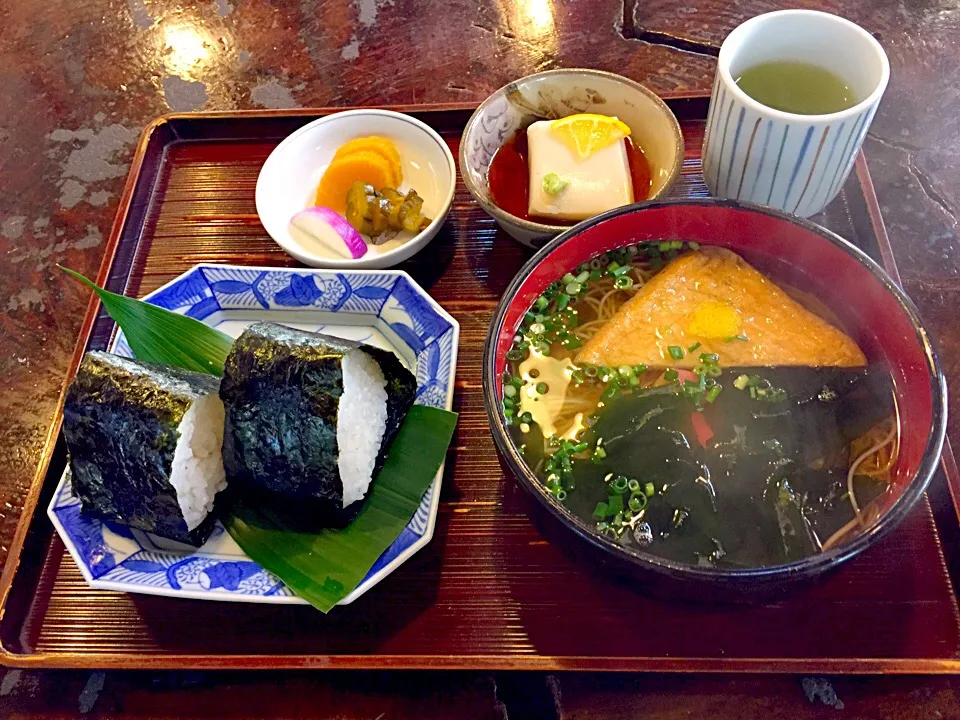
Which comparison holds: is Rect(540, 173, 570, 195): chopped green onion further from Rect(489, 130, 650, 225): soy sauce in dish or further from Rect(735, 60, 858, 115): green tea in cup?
Rect(735, 60, 858, 115): green tea in cup

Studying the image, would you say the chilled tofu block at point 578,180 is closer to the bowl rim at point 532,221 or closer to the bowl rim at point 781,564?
the bowl rim at point 532,221

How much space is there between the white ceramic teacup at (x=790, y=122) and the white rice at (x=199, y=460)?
47.4 inches

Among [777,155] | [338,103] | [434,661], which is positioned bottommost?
[434,661]

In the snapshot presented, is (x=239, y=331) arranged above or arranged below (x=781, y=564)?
below

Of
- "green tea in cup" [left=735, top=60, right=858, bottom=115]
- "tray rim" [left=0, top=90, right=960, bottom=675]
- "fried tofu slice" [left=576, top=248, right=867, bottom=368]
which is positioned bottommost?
"tray rim" [left=0, top=90, right=960, bottom=675]

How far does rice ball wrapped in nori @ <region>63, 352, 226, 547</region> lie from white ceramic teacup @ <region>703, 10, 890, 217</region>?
1212 millimetres

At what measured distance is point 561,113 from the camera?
1.83 meters

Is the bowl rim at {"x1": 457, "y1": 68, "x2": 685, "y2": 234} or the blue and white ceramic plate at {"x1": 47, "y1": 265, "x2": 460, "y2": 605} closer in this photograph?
the blue and white ceramic plate at {"x1": 47, "y1": 265, "x2": 460, "y2": 605}

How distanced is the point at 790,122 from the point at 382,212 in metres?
0.94

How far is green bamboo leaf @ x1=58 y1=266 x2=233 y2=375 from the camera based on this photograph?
5.07 feet

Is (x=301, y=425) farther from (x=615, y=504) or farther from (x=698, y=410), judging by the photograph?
(x=698, y=410)

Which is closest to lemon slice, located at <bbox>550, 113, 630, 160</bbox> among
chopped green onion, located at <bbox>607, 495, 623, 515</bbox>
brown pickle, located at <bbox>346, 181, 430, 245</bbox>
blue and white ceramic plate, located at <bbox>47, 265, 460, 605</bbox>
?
brown pickle, located at <bbox>346, 181, 430, 245</bbox>

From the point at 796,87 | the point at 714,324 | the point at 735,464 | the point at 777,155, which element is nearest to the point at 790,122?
the point at 777,155

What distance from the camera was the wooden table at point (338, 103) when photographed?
48.4 inches
